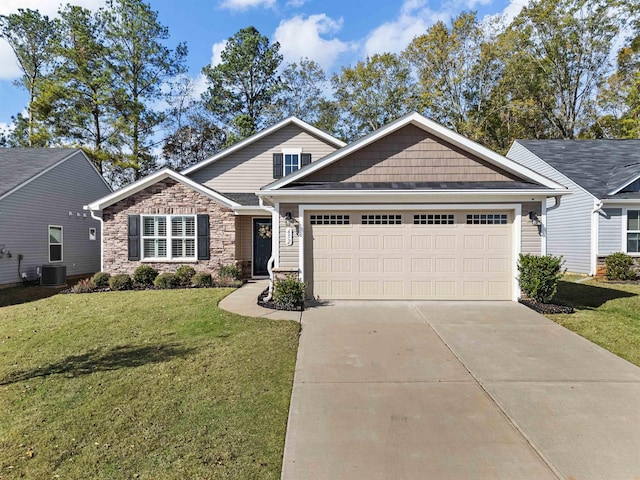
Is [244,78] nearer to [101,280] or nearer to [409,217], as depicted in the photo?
[101,280]

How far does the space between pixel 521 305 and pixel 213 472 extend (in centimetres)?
792

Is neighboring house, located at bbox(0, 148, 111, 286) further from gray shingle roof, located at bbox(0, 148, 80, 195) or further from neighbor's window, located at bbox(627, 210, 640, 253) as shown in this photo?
neighbor's window, located at bbox(627, 210, 640, 253)

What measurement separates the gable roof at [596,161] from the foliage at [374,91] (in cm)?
1124

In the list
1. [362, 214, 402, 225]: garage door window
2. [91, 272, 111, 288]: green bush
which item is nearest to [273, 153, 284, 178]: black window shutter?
[362, 214, 402, 225]: garage door window

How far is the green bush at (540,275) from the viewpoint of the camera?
26.7 ft

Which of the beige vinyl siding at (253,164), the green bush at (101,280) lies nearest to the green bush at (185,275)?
the green bush at (101,280)

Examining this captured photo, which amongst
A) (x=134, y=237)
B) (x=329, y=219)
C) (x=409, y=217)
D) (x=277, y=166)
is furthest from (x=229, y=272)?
(x=409, y=217)

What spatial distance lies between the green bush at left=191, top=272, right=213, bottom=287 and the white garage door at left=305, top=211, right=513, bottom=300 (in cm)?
427

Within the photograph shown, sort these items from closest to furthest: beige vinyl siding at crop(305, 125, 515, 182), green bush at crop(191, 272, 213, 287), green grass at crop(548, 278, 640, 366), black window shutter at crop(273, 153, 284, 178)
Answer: green grass at crop(548, 278, 640, 366), beige vinyl siding at crop(305, 125, 515, 182), green bush at crop(191, 272, 213, 287), black window shutter at crop(273, 153, 284, 178)

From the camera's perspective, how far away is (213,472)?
2.75m

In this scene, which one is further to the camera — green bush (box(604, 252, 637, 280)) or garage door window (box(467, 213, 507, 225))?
green bush (box(604, 252, 637, 280))

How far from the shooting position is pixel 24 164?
14.2m

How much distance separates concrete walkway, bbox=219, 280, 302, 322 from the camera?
24.8ft

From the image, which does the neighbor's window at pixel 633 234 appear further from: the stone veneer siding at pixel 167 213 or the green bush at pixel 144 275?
the green bush at pixel 144 275
